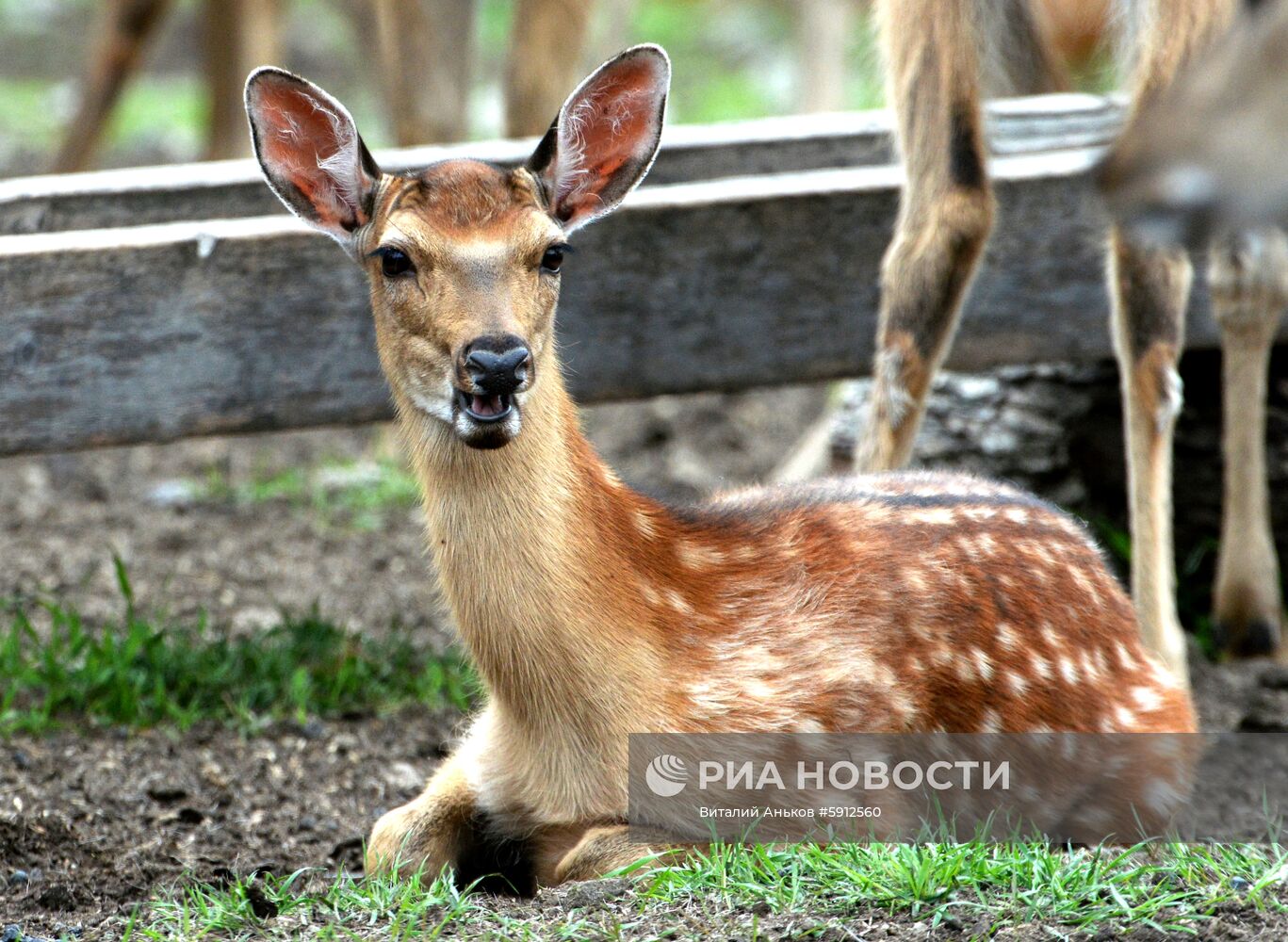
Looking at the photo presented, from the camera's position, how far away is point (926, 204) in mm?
5188

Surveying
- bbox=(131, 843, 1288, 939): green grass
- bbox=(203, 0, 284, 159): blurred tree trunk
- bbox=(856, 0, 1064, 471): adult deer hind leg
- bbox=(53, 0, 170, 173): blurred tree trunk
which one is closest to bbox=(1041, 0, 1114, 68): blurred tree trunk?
bbox=(856, 0, 1064, 471): adult deer hind leg

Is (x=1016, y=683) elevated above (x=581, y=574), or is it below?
below

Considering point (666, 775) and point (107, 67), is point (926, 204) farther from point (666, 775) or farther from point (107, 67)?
point (107, 67)

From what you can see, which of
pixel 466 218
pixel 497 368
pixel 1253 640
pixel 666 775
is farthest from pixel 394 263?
pixel 1253 640

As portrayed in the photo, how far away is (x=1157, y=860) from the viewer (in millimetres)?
3869

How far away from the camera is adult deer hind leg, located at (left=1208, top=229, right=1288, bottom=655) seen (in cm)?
579

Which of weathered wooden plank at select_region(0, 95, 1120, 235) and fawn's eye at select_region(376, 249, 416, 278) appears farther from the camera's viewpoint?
weathered wooden plank at select_region(0, 95, 1120, 235)

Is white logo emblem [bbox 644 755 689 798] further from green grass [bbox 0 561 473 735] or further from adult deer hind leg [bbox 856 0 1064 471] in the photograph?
adult deer hind leg [bbox 856 0 1064 471]

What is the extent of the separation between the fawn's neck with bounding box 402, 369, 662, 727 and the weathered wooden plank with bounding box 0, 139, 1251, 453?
121 cm

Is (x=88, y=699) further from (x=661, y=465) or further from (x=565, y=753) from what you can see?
(x=661, y=465)

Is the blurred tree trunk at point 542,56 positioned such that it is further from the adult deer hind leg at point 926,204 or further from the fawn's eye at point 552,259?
the fawn's eye at point 552,259

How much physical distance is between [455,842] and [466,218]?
4.46 feet

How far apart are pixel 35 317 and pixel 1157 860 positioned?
10.2ft

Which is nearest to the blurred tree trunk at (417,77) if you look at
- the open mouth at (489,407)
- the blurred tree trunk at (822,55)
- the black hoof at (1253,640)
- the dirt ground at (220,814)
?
the dirt ground at (220,814)
